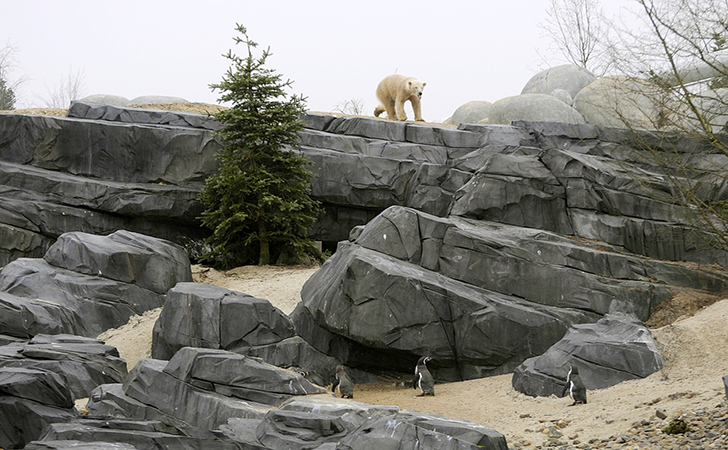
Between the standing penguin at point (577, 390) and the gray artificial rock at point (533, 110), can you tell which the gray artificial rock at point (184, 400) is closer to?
the standing penguin at point (577, 390)

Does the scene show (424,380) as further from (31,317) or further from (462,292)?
(31,317)

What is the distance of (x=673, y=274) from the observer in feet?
42.5

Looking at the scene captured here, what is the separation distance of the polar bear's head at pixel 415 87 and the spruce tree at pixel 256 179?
19.3 feet

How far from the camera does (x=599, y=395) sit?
9.10 meters

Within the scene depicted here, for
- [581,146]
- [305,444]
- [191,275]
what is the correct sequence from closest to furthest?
[305,444], [191,275], [581,146]

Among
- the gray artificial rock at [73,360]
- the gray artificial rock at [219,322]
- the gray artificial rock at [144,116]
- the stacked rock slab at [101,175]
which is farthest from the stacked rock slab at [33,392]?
the gray artificial rock at [144,116]

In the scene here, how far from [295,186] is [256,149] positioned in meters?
1.60

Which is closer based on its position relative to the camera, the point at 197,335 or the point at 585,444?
the point at 585,444

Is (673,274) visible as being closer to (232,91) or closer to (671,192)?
(671,192)

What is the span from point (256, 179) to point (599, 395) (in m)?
11.3

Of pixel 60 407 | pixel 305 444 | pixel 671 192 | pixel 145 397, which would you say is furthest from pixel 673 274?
pixel 60 407

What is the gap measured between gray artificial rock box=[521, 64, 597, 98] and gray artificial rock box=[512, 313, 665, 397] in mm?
20982

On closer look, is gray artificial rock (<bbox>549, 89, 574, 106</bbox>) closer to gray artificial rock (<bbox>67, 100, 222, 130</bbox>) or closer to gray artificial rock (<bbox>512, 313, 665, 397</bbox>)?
gray artificial rock (<bbox>67, 100, 222, 130</bbox>)

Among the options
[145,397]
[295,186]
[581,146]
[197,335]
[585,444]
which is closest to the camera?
[585,444]
